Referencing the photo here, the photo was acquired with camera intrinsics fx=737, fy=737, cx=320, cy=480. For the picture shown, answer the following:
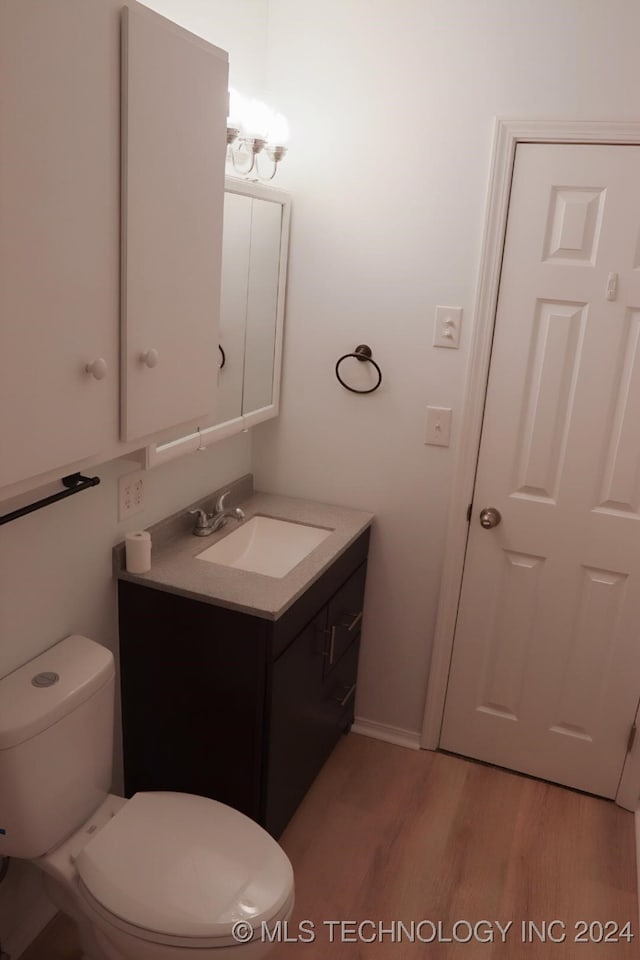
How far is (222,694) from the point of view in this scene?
1922 millimetres

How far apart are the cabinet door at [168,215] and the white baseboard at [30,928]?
1.27 meters

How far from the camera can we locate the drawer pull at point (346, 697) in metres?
2.46

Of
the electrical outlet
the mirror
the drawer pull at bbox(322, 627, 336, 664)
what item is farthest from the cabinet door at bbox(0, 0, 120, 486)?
the drawer pull at bbox(322, 627, 336, 664)

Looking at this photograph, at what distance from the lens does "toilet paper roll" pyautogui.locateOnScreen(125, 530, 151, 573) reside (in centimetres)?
191

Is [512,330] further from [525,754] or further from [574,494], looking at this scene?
[525,754]

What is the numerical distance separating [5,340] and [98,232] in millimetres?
288

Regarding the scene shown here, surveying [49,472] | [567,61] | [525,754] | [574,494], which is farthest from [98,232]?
[525,754]

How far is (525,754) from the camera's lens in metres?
2.54

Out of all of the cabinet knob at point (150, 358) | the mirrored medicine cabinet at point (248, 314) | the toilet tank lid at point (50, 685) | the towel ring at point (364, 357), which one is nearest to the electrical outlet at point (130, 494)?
the mirrored medicine cabinet at point (248, 314)

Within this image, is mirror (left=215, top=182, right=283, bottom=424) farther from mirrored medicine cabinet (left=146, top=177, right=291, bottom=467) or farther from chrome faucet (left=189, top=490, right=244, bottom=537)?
chrome faucet (left=189, top=490, right=244, bottom=537)

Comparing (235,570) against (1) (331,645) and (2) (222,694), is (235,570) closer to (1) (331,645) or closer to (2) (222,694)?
Result: (2) (222,694)

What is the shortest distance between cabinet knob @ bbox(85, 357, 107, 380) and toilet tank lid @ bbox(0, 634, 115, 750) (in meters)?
0.71

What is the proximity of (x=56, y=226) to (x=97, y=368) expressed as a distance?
0.81 ft

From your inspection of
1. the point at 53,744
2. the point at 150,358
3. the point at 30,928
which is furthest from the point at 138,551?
the point at 30,928
